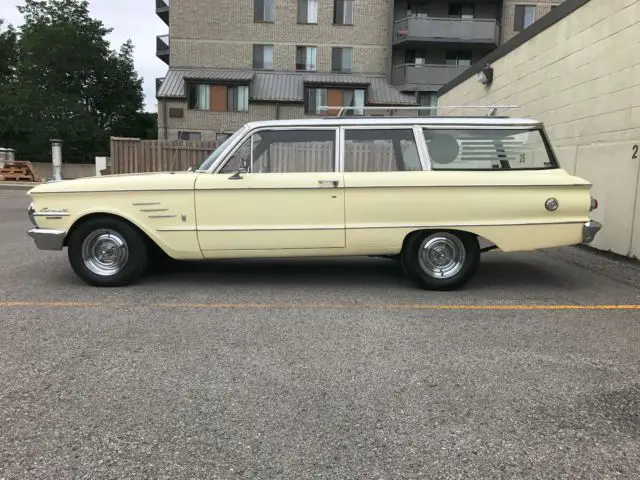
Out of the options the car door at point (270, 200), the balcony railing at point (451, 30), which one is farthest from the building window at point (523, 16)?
the car door at point (270, 200)

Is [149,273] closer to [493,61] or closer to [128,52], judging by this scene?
[493,61]

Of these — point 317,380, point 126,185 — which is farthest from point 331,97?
point 317,380

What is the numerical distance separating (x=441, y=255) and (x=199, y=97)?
27.4 metres

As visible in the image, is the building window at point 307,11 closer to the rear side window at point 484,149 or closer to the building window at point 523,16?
the building window at point 523,16

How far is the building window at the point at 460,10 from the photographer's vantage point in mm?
32438

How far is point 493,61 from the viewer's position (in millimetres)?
12859

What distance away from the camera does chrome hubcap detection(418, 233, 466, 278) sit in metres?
5.77

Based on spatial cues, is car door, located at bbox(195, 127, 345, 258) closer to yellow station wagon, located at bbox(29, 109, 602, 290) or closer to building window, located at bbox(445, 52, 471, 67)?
yellow station wagon, located at bbox(29, 109, 602, 290)

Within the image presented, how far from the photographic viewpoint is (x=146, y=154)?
19500 millimetres

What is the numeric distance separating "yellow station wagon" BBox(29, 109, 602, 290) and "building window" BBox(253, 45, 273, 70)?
28.0 meters

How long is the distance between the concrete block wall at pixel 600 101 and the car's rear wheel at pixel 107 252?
6.35m

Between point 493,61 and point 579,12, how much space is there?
161 inches

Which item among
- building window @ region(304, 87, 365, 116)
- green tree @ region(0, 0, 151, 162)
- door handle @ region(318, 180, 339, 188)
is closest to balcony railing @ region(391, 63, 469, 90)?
building window @ region(304, 87, 365, 116)

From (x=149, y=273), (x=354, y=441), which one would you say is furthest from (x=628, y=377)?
(x=149, y=273)
